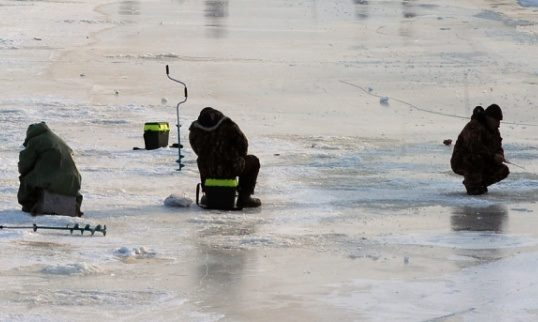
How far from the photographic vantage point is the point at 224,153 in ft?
49.1

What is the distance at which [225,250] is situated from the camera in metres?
12.8

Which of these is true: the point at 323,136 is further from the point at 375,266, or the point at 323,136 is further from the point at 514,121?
the point at 375,266

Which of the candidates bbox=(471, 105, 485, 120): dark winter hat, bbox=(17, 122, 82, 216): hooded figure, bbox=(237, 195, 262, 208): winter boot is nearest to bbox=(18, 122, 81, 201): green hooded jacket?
bbox=(17, 122, 82, 216): hooded figure

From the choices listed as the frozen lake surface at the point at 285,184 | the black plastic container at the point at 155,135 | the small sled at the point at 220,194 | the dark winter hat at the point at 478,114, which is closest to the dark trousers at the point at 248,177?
the small sled at the point at 220,194

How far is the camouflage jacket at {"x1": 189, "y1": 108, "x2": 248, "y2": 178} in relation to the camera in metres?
15.0

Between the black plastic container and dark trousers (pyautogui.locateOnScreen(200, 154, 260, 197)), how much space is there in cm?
352

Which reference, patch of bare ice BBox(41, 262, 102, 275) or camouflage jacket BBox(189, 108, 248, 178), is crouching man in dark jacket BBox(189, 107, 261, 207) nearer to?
camouflage jacket BBox(189, 108, 248, 178)

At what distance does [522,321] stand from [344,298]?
1.34 meters

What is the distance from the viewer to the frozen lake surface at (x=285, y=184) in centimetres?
1112

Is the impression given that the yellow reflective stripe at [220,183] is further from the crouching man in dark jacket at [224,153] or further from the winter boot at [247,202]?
the winter boot at [247,202]

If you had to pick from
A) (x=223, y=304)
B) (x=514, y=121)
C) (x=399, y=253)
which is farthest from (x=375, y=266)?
(x=514, y=121)

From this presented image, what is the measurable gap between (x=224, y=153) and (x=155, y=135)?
369 centimetres

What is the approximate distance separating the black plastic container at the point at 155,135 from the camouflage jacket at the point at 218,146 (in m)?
3.35

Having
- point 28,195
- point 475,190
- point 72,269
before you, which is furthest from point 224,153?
point 72,269
